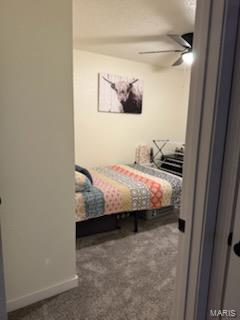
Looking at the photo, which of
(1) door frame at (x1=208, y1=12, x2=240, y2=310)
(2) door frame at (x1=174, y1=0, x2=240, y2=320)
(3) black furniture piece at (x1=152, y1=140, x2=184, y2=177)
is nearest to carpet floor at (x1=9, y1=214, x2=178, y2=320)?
(2) door frame at (x1=174, y1=0, x2=240, y2=320)

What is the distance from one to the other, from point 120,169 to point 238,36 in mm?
3049

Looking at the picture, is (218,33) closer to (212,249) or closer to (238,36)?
(238,36)

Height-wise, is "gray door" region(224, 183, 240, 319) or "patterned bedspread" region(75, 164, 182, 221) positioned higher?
"gray door" region(224, 183, 240, 319)

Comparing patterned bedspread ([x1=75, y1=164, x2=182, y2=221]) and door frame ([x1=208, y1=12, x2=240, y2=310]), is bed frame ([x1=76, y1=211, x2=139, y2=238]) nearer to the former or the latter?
patterned bedspread ([x1=75, y1=164, x2=182, y2=221])

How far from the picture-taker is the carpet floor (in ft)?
5.57

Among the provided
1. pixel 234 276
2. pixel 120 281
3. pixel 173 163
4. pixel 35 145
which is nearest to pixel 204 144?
pixel 234 276

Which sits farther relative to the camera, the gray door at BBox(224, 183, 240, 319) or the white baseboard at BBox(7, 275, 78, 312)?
the white baseboard at BBox(7, 275, 78, 312)

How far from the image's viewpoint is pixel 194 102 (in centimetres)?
94

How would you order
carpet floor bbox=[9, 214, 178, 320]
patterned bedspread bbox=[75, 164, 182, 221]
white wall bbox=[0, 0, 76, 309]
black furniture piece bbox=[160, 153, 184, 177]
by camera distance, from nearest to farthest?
white wall bbox=[0, 0, 76, 309] → carpet floor bbox=[9, 214, 178, 320] → patterned bedspread bbox=[75, 164, 182, 221] → black furniture piece bbox=[160, 153, 184, 177]

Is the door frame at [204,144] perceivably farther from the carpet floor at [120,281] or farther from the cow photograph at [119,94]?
the cow photograph at [119,94]

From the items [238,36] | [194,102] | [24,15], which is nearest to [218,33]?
[238,36]

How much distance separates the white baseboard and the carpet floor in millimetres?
37

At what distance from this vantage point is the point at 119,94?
4023 mm

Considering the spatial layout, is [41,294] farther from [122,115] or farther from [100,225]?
[122,115]
